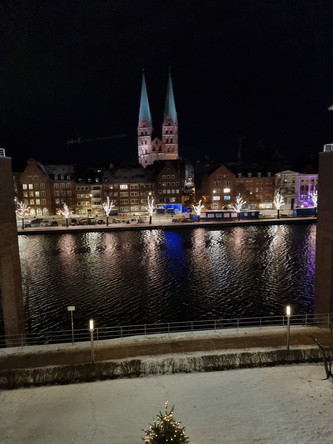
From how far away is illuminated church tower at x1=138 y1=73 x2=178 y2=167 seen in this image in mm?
143125

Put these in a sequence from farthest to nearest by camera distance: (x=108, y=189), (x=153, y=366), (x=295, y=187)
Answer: (x=295, y=187)
(x=108, y=189)
(x=153, y=366)

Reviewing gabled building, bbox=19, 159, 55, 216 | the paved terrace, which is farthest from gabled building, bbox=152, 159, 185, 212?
the paved terrace

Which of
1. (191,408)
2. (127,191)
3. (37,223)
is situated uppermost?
(127,191)

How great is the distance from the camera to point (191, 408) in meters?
12.5

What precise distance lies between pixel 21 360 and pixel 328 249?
16968 millimetres

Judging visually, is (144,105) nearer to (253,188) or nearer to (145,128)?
(145,128)

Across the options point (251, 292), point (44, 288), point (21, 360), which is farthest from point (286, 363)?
point (44, 288)

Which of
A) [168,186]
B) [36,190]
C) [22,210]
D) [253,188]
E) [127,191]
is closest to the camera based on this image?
[22,210]

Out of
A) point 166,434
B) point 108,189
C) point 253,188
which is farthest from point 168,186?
point 166,434

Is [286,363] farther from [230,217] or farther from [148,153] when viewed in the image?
[148,153]

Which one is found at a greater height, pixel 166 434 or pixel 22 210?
pixel 22 210

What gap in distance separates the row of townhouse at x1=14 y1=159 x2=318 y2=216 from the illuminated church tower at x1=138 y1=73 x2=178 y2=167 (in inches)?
2021

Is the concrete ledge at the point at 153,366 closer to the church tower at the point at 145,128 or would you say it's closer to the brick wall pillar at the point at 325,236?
the brick wall pillar at the point at 325,236

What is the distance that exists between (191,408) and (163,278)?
893 inches
